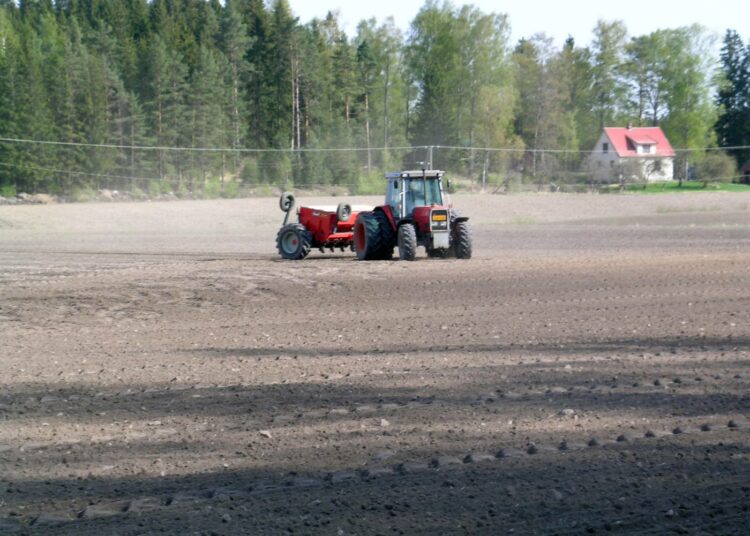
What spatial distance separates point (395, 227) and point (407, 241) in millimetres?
832

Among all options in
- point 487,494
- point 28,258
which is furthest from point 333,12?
point 487,494

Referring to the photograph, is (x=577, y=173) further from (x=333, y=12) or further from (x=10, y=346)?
(x=10, y=346)

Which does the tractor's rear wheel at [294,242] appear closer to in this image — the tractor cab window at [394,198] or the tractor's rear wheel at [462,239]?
the tractor cab window at [394,198]

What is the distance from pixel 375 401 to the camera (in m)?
8.52

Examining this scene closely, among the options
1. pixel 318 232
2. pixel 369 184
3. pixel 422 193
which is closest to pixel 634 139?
pixel 369 184

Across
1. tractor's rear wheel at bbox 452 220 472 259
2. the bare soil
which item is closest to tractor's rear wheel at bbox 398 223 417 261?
tractor's rear wheel at bbox 452 220 472 259

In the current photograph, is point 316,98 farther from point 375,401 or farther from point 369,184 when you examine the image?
point 375,401

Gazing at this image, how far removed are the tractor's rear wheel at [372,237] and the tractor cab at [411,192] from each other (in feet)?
1.41

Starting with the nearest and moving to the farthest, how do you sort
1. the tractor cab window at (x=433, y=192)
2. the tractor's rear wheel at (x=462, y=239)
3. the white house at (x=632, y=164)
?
the tractor's rear wheel at (x=462, y=239) < the tractor cab window at (x=433, y=192) < the white house at (x=632, y=164)

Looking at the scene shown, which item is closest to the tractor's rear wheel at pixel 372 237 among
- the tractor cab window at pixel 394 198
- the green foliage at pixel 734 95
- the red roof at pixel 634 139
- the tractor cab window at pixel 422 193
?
the tractor cab window at pixel 394 198

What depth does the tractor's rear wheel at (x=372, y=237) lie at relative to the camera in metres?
22.0

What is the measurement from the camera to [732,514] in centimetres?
565

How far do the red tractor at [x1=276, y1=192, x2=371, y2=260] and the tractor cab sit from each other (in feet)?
4.67

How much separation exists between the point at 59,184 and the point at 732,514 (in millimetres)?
48542
